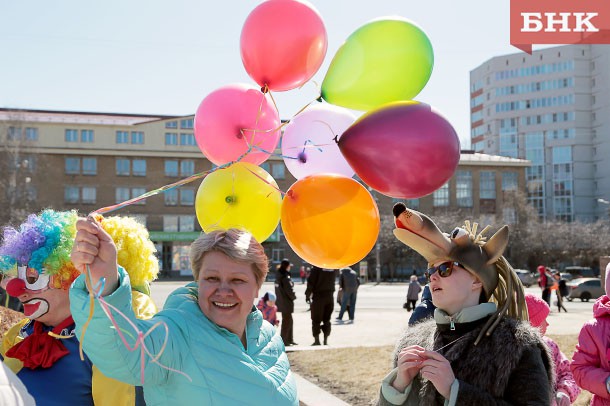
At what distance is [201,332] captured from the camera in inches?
94.5

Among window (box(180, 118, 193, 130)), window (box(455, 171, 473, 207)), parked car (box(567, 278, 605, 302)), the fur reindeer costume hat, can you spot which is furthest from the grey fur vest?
window (box(455, 171, 473, 207))

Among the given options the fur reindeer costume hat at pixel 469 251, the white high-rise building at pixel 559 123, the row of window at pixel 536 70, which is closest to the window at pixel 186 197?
the white high-rise building at pixel 559 123

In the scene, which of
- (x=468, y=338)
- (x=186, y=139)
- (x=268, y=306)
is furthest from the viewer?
(x=186, y=139)

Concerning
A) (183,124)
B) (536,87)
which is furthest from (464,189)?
(536,87)

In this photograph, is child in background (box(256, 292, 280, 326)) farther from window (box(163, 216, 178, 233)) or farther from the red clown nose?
window (box(163, 216, 178, 233))

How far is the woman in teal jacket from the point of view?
1999 millimetres

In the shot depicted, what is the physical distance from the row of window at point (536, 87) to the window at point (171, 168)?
187 feet

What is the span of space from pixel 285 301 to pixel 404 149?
8.86 meters

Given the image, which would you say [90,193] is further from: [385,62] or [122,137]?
[385,62]

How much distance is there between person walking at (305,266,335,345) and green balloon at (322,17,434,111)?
8420 millimetres

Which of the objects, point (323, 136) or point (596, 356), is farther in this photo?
point (596, 356)

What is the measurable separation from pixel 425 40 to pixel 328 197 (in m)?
1.07

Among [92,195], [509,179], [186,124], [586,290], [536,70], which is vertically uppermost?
[536,70]

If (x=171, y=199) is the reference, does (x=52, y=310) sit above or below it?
below
